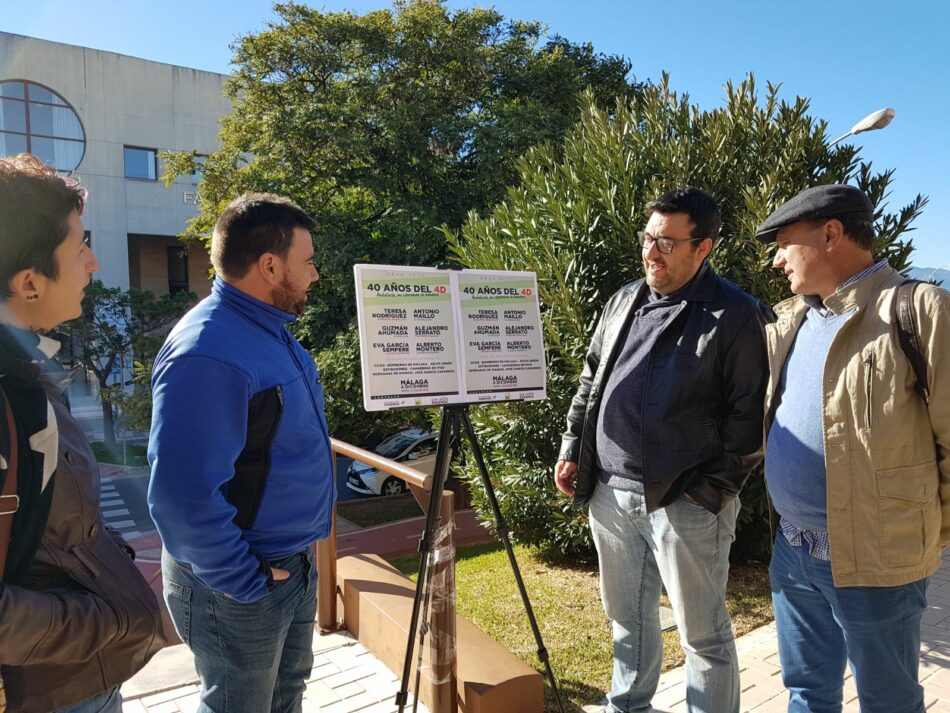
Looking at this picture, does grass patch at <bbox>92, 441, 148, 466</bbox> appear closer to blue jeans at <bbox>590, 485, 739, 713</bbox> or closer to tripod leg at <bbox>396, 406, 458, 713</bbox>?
tripod leg at <bbox>396, 406, 458, 713</bbox>

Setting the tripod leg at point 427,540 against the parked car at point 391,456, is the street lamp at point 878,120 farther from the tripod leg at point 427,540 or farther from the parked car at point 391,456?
the parked car at point 391,456

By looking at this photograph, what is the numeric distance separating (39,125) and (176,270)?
8836 mm

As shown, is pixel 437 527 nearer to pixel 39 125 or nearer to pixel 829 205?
pixel 829 205

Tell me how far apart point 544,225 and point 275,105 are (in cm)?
966

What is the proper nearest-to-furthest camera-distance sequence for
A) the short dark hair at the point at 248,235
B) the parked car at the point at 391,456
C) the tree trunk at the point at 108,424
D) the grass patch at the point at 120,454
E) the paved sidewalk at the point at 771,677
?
the short dark hair at the point at 248,235
the paved sidewalk at the point at 771,677
the parked car at the point at 391,456
the grass patch at the point at 120,454
the tree trunk at the point at 108,424

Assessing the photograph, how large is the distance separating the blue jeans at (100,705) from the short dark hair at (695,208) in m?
2.35

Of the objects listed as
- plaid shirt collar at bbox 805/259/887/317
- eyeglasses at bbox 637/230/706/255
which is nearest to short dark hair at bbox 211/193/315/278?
eyeglasses at bbox 637/230/706/255

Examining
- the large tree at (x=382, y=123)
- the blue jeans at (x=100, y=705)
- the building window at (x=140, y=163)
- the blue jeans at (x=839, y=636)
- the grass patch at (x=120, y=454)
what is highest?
the building window at (x=140, y=163)

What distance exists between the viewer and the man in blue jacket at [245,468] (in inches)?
66.7

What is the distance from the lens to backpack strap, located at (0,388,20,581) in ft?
4.03

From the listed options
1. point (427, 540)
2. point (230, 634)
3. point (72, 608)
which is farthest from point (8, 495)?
point (427, 540)

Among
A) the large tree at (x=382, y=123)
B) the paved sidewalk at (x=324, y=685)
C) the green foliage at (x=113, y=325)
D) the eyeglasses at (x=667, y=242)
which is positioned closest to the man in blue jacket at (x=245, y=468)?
the paved sidewalk at (x=324, y=685)

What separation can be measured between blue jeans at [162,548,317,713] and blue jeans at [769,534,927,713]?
1694mm

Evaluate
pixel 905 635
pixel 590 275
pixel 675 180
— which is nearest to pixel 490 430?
pixel 590 275
